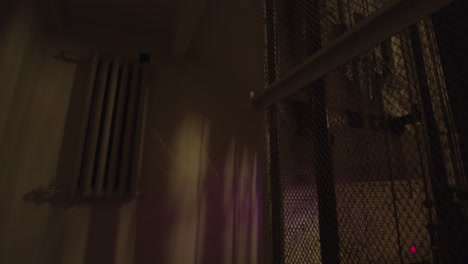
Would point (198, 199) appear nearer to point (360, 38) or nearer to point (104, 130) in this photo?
point (104, 130)

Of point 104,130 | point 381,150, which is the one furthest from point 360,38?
point 104,130

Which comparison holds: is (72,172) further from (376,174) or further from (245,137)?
(376,174)

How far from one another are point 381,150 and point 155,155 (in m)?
1.82

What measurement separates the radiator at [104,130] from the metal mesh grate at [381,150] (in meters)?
1.38

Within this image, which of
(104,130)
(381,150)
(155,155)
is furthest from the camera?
(155,155)

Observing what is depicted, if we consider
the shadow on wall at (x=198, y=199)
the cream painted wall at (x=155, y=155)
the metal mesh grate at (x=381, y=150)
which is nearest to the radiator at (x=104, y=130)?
the cream painted wall at (x=155, y=155)

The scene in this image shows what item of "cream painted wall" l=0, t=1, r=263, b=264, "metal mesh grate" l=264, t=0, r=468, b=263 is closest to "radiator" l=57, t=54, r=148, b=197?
"cream painted wall" l=0, t=1, r=263, b=264

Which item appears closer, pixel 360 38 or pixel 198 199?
pixel 360 38

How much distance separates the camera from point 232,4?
1.81m

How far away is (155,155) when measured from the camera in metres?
2.18

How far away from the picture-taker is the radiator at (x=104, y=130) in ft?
6.18

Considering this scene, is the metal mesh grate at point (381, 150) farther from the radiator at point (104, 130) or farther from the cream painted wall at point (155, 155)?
the radiator at point (104, 130)

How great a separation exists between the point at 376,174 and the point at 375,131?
0.10 metres

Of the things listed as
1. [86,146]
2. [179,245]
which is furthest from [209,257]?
[86,146]
